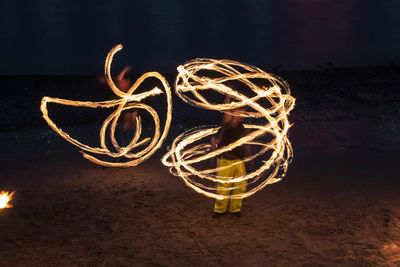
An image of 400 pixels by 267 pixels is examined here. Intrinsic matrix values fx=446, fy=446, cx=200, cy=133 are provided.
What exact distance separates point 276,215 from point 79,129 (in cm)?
1036

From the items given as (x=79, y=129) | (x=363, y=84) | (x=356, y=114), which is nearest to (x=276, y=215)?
(x=79, y=129)

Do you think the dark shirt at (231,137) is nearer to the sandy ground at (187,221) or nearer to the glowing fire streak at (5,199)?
the sandy ground at (187,221)

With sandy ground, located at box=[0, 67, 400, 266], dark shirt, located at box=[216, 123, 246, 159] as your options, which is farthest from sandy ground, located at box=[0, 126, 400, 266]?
dark shirt, located at box=[216, 123, 246, 159]

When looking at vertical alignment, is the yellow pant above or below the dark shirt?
below

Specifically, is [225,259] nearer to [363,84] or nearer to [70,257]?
[70,257]

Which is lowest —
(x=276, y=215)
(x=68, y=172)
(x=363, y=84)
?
(x=363, y=84)

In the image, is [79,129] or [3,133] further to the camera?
[79,129]

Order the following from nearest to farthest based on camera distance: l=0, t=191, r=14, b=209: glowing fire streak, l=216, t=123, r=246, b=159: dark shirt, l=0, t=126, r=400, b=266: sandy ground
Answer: l=0, t=126, r=400, b=266: sandy ground → l=216, t=123, r=246, b=159: dark shirt → l=0, t=191, r=14, b=209: glowing fire streak

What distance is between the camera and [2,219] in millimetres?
6594

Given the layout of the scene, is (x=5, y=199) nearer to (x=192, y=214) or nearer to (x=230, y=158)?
(x=192, y=214)

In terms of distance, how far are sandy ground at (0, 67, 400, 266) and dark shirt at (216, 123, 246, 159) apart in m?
0.96

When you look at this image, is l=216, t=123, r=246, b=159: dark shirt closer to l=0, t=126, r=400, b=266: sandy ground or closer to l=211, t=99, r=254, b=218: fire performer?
l=211, t=99, r=254, b=218: fire performer

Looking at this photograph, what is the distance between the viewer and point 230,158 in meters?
6.50

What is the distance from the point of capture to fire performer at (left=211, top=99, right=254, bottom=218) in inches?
256
